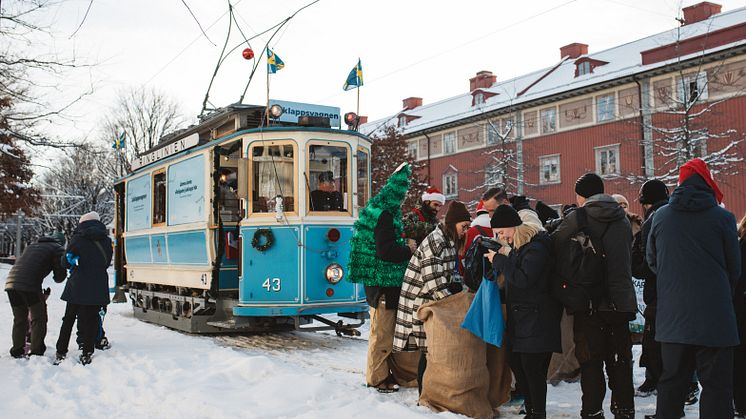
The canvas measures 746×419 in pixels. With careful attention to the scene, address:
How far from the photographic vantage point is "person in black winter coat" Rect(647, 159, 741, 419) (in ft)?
13.8

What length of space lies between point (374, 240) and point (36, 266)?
4.72 m

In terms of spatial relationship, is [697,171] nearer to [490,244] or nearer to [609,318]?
[609,318]

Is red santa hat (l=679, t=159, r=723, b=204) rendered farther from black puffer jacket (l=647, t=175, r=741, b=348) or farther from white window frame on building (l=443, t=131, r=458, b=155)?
white window frame on building (l=443, t=131, r=458, b=155)

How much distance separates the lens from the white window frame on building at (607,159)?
1283 inches

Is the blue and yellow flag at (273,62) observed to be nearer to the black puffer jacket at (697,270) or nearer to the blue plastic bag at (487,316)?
the blue plastic bag at (487,316)

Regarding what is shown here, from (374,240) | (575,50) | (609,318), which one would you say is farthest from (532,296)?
(575,50)

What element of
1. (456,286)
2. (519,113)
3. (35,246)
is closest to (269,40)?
(35,246)

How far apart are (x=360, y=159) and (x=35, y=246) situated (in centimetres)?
439

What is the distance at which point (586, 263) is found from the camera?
15.2 feet

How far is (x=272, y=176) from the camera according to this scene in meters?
9.40

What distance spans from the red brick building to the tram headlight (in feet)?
53.2

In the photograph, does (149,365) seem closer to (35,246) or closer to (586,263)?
(35,246)

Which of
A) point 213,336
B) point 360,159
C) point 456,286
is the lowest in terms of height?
point 213,336

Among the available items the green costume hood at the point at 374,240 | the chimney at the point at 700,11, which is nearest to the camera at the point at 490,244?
the green costume hood at the point at 374,240
